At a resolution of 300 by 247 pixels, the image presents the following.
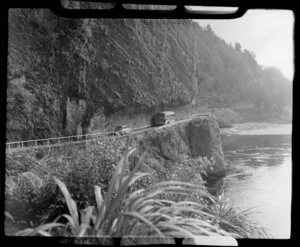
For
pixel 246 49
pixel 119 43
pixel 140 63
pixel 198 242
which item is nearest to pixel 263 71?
pixel 246 49

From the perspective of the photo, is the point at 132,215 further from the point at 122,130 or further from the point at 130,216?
the point at 122,130

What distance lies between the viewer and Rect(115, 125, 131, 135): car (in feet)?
5.71

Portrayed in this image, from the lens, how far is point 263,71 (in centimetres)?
176

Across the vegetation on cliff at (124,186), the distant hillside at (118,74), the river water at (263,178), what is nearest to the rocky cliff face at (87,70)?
the distant hillside at (118,74)

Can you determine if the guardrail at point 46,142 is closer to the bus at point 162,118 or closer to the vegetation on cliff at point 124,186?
the vegetation on cliff at point 124,186

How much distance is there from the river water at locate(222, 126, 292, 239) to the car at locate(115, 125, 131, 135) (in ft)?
1.91

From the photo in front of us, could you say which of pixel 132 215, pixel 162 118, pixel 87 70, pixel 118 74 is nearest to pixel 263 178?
pixel 162 118

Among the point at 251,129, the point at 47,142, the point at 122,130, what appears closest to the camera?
the point at 47,142

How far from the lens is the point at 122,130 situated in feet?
5.75

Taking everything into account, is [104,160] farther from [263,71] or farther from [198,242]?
[263,71]

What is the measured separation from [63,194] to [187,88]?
98 cm

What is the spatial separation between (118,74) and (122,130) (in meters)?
0.34

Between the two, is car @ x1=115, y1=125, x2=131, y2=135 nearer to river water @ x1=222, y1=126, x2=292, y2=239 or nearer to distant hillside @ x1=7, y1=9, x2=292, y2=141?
distant hillside @ x1=7, y1=9, x2=292, y2=141

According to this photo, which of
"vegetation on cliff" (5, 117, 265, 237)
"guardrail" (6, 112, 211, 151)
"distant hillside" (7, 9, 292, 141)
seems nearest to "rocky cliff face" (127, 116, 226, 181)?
"vegetation on cliff" (5, 117, 265, 237)
